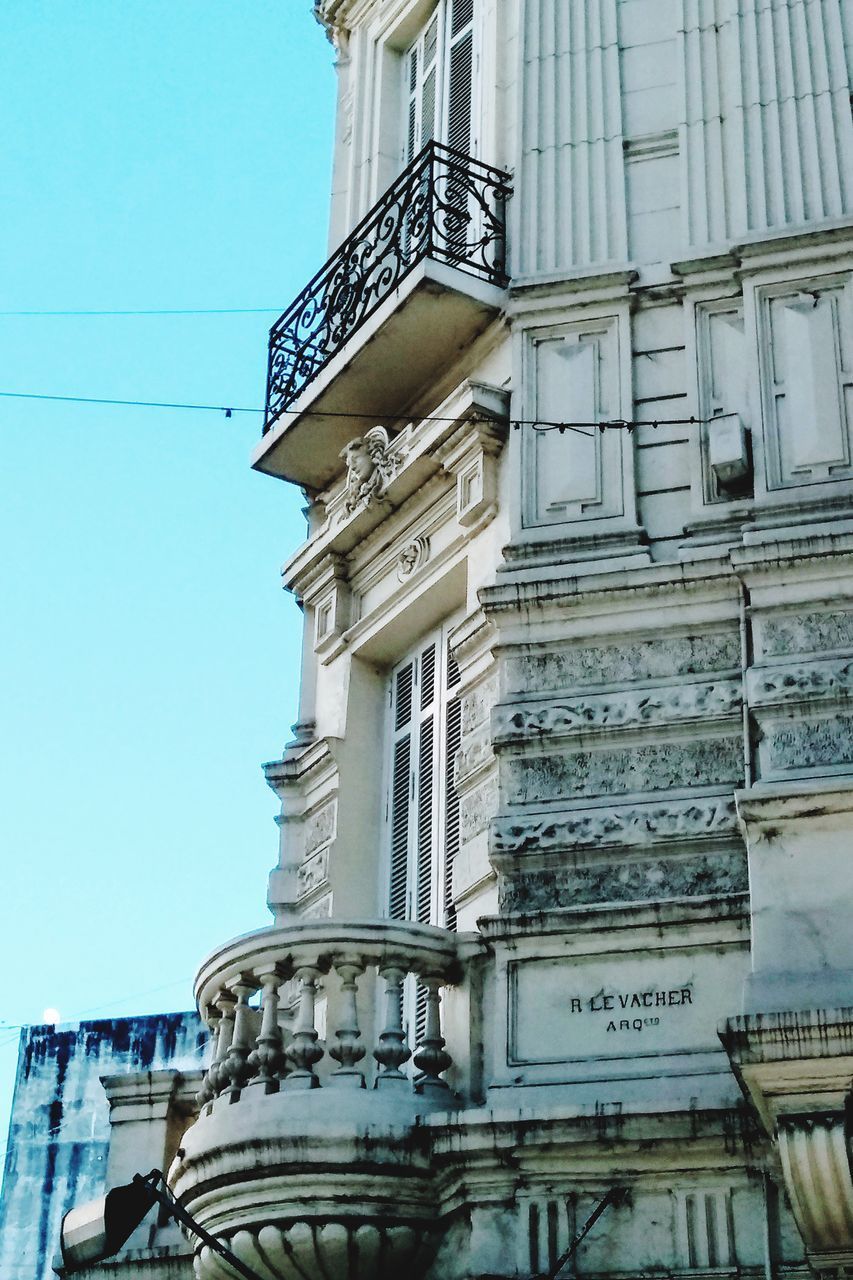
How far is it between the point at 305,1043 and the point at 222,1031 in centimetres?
78

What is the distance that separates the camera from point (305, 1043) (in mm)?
10867

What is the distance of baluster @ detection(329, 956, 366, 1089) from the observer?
35.3ft

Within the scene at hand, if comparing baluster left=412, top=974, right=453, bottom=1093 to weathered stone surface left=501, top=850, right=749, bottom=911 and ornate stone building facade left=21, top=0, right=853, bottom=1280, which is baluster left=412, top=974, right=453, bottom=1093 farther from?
weathered stone surface left=501, top=850, right=749, bottom=911

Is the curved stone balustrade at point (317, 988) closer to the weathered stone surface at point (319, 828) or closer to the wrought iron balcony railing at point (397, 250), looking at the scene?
the weathered stone surface at point (319, 828)

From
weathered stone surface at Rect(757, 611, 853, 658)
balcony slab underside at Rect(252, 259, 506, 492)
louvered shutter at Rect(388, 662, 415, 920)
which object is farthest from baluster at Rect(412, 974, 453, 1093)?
balcony slab underside at Rect(252, 259, 506, 492)

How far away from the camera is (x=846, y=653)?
1140cm

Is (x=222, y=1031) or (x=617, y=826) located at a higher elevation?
(x=617, y=826)

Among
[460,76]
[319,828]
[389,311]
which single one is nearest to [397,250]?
[389,311]

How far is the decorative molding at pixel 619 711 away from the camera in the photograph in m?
11.7

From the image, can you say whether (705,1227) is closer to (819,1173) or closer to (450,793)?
(819,1173)

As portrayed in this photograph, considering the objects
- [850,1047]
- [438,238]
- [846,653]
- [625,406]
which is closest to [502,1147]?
[850,1047]

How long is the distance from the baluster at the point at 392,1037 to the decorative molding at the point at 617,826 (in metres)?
0.92

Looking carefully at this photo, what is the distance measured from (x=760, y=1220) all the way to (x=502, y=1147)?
1.22 m

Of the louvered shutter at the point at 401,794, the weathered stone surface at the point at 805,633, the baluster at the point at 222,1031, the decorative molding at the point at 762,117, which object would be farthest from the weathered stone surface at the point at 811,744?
the decorative molding at the point at 762,117
